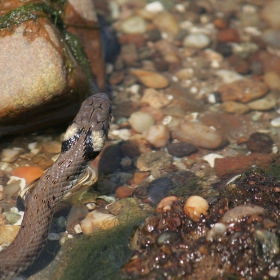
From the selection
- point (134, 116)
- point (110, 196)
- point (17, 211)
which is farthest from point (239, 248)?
point (134, 116)

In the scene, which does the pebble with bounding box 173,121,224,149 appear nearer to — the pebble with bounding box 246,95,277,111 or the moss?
the pebble with bounding box 246,95,277,111

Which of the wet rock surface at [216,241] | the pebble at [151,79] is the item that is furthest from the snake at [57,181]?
the pebble at [151,79]

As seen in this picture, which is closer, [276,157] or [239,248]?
[239,248]

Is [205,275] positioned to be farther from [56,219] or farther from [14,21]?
[14,21]

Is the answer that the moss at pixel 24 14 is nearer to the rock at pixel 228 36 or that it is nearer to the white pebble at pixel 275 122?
the white pebble at pixel 275 122

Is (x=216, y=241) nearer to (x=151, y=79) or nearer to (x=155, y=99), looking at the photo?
(x=155, y=99)

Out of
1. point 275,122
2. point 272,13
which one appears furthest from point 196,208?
point 272,13

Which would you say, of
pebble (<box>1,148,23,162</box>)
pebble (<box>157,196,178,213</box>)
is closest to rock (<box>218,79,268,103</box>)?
pebble (<box>157,196,178,213</box>)
